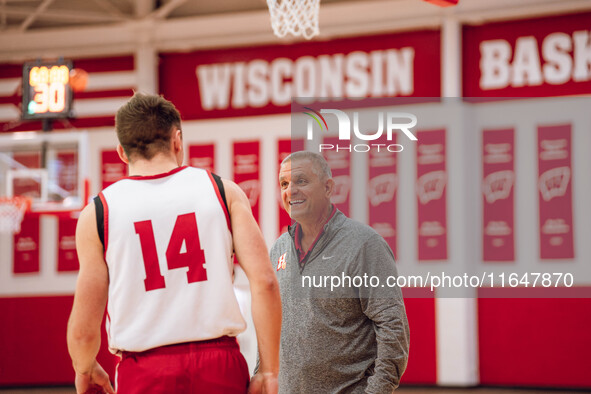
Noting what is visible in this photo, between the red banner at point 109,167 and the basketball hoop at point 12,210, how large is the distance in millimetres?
1362

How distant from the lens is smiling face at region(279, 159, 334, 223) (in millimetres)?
2947

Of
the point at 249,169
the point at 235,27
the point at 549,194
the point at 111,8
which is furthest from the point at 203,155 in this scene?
the point at 549,194

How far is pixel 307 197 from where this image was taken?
2.95 meters

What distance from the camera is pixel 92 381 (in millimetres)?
2301

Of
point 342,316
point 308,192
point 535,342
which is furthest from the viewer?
point 535,342

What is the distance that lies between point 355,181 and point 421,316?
15.3 feet

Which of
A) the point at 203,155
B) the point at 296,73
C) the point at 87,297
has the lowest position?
the point at 87,297

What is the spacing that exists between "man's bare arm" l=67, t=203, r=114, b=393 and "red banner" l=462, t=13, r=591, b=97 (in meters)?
6.49

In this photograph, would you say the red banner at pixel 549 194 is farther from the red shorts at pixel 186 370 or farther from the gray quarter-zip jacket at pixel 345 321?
the red shorts at pixel 186 370

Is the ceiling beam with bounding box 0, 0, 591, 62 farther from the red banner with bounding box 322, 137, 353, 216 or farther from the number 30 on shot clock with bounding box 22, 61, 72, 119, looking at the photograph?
the red banner with bounding box 322, 137, 353, 216

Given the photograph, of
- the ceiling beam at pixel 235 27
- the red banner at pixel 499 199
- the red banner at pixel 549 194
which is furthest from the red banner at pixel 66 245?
the red banner at pixel 549 194

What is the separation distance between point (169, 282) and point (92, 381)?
1.34 feet

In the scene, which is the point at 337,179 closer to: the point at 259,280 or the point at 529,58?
the point at 259,280

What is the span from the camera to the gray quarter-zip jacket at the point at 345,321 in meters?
2.64
